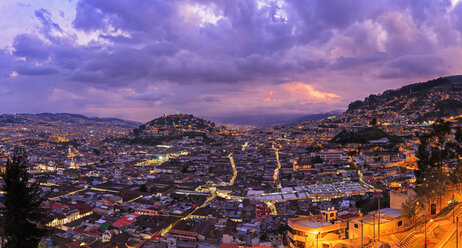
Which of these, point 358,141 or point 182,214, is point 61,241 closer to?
point 182,214

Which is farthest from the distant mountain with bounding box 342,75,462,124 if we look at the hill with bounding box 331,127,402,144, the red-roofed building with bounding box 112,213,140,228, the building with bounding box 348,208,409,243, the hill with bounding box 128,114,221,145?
the red-roofed building with bounding box 112,213,140,228

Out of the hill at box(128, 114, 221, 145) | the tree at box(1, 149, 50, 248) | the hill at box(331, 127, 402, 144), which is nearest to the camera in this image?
the tree at box(1, 149, 50, 248)

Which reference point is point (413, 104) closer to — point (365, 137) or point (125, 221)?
point (365, 137)

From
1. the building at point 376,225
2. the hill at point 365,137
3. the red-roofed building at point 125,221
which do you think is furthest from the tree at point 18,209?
the hill at point 365,137

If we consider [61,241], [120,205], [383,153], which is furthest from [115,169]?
[383,153]

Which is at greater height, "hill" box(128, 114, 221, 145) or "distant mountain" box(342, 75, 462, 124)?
"distant mountain" box(342, 75, 462, 124)

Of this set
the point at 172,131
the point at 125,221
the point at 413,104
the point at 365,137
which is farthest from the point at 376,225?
the point at 172,131

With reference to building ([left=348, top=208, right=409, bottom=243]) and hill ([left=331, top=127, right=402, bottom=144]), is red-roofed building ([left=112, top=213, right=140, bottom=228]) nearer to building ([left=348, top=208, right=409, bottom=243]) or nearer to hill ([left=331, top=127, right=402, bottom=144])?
building ([left=348, top=208, right=409, bottom=243])
